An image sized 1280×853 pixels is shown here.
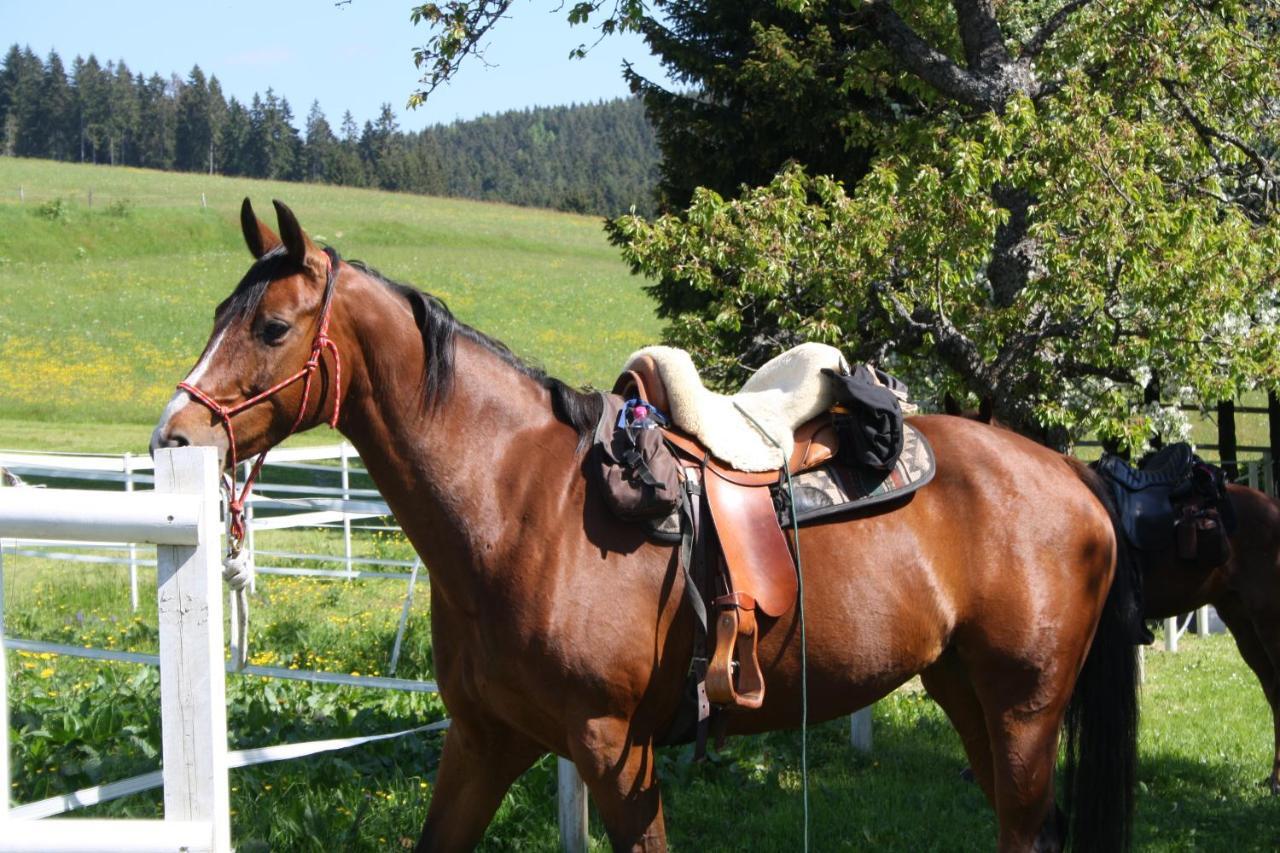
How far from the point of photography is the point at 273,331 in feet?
9.75

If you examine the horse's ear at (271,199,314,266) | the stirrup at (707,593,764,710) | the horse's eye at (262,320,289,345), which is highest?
the horse's ear at (271,199,314,266)

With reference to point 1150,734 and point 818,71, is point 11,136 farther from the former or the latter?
point 1150,734

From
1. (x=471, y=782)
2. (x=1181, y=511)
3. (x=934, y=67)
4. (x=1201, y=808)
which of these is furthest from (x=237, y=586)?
(x=934, y=67)

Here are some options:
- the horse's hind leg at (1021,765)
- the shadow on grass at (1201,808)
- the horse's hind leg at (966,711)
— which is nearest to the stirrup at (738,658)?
the horse's hind leg at (1021,765)

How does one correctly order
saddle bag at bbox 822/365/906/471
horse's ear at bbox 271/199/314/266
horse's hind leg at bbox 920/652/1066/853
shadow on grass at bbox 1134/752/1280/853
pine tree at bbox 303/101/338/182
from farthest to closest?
pine tree at bbox 303/101/338/182, shadow on grass at bbox 1134/752/1280/853, horse's hind leg at bbox 920/652/1066/853, saddle bag at bbox 822/365/906/471, horse's ear at bbox 271/199/314/266

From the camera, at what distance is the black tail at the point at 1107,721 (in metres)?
4.12

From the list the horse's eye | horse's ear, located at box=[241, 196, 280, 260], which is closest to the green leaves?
horse's ear, located at box=[241, 196, 280, 260]

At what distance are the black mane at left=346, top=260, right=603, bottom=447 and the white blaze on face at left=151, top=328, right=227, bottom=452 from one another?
0.49 meters

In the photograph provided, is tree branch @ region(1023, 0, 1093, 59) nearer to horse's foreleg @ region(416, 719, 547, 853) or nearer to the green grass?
the green grass

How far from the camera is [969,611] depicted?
12.4 ft

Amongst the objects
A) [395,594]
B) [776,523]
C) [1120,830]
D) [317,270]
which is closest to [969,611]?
[776,523]

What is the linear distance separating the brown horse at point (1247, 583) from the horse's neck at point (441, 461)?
3.75 m

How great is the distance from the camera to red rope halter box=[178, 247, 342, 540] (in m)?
2.87

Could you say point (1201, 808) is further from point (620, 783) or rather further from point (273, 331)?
point (273, 331)
